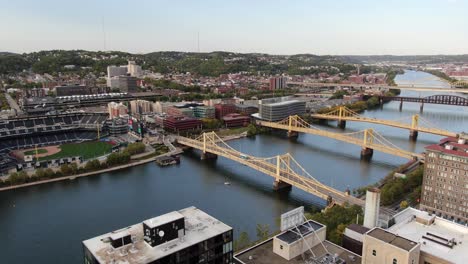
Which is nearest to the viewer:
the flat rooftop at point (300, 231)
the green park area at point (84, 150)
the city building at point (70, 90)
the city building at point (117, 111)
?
the flat rooftop at point (300, 231)

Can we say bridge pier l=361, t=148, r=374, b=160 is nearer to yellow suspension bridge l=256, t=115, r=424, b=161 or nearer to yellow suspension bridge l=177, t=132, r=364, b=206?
yellow suspension bridge l=256, t=115, r=424, b=161

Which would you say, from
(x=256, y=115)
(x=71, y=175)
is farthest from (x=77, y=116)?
(x=256, y=115)

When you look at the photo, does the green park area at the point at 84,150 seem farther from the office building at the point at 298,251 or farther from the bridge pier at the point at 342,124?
the bridge pier at the point at 342,124

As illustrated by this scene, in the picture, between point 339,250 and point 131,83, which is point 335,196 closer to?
point 339,250

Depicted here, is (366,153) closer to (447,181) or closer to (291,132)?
(291,132)

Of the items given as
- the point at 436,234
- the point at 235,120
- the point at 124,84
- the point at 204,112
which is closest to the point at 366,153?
the point at 235,120

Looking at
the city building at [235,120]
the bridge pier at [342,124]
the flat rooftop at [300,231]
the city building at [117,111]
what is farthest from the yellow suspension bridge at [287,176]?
the bridge pier at [342,124]

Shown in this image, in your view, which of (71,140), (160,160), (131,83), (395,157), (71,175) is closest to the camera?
(71,175)
